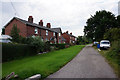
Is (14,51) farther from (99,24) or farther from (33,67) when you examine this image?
(99,24)

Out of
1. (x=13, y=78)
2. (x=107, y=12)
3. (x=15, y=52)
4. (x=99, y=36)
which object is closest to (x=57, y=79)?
(x=13, y=78)

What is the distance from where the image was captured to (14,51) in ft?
44.0

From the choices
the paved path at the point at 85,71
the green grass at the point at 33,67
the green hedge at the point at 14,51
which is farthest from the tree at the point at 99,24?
the paved path at the point at 85,71

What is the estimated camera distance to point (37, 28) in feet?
95.7

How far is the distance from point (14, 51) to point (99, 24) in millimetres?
29830

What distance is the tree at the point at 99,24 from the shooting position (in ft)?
108

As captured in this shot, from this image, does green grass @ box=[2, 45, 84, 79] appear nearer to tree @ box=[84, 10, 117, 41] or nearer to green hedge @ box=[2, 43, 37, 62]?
green hedge @ box=[2, 43, 37, 62]

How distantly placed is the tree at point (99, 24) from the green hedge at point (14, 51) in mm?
23948

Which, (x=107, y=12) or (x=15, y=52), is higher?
(x=107, y=12)

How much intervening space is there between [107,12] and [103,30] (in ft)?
21.1

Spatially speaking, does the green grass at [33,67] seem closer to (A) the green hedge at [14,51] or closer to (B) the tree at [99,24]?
(A) the green hedge at [14,51]

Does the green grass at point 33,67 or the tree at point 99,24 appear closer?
the green grass at point 33,67

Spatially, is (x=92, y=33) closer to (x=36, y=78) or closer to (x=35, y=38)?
(x=35, y=38)

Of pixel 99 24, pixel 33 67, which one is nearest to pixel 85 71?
pixel 33 67
